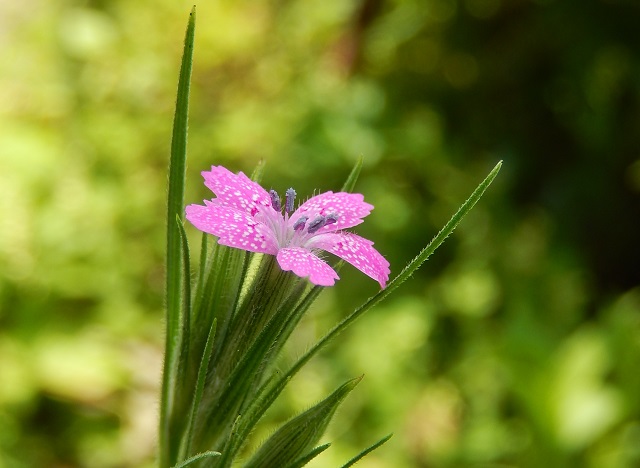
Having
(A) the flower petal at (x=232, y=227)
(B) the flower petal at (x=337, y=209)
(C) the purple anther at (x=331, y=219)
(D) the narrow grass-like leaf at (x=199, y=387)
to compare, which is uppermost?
(B) the flower petal at (x=337, y=209)

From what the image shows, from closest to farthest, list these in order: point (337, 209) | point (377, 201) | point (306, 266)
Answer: point (306, 266), point (337, 209), point (377, 201)

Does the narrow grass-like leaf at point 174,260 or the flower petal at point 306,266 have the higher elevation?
the narrow grass-like leaf at point 174,260

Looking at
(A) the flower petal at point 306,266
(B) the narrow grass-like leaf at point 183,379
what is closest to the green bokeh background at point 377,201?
(B) the narrow grass-like leaf at point 183,379

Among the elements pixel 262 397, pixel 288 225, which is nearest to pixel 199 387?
pixel 262 397

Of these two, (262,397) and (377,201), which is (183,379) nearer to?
(262,397)

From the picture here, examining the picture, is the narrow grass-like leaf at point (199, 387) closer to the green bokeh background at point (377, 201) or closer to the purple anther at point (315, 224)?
the purple anther at point (315, 224)

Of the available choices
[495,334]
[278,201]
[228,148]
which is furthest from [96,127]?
[278,201]

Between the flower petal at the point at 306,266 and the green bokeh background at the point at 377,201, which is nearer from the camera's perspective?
the flower petal at the point at 306,266
